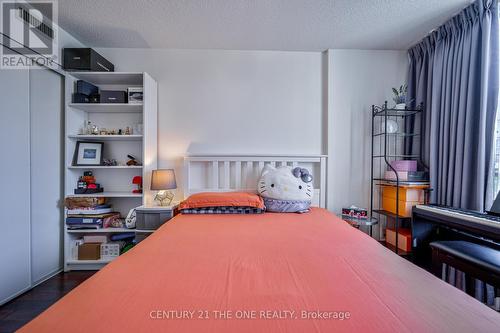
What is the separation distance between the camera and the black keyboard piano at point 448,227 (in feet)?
4.87

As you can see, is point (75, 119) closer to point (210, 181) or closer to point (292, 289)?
point (210, 181)

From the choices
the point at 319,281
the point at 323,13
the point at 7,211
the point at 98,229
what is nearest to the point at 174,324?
the point at 319,281

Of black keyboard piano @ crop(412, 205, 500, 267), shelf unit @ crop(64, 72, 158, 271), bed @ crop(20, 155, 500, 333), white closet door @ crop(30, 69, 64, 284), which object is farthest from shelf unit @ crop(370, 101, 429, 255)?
white closet door @ crop(30, 69, 64, 284)

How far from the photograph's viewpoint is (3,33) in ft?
5.64

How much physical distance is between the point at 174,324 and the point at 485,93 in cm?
247

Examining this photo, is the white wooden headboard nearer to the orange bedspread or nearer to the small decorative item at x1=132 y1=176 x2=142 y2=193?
the small decorative item at x1=132 y1=176 x2=142 y2=193

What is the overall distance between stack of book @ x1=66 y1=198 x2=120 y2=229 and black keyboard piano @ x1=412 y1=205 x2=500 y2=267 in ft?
9.66

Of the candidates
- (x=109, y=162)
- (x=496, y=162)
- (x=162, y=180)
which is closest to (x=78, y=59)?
(x=109, y=162)

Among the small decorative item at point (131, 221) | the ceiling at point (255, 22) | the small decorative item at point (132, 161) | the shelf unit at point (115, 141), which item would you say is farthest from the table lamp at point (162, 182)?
the ceiling at point (255, 22)

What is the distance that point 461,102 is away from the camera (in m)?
1.93

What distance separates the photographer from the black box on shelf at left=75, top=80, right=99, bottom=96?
7.68ft

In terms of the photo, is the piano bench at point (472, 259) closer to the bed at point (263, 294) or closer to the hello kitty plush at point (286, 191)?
the bed at point (263, 294)

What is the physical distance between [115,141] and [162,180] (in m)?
0.83

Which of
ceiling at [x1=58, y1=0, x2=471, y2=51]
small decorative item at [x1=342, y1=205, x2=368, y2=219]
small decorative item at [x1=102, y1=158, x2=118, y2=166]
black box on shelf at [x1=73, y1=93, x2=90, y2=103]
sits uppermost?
ceiling at [x1=58, y1=0, x2=471, y2=51]
